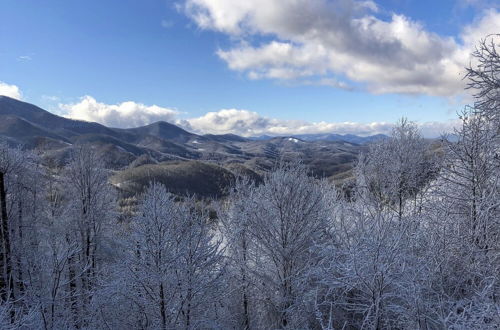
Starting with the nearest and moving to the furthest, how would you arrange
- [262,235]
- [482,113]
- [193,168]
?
1. [482,113]
2. [262,235]
3. [193,168]

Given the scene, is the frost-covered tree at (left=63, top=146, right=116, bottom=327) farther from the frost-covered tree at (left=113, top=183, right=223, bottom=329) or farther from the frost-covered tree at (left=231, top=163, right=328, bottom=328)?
the frost-covered tree at (left=231, top=163, right=328, bottom=328)

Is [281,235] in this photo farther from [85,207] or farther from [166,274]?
[85,207]

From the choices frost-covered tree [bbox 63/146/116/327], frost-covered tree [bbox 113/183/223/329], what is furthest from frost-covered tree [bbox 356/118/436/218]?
frost-covered tree [bbox 63/146/116/327]

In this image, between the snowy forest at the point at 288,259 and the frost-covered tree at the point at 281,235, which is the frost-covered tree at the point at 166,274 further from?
the frost-covered tree at the point at 281,235

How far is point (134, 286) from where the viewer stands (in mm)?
14016

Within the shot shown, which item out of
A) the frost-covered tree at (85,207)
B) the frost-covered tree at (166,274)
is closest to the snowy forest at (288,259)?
the frost-covered tree at (166,274)

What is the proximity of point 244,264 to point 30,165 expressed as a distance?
1844 centimetres

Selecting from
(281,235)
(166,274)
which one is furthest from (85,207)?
(281,235)

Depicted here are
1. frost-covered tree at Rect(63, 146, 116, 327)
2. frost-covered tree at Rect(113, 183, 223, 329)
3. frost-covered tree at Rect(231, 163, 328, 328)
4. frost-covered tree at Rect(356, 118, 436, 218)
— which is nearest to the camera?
frost-covered tree at Rect(113, 183, 223, 329)

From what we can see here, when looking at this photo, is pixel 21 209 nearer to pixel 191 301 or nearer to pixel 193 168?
pixel 191 301

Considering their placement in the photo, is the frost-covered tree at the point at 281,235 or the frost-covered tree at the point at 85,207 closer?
the frost-covered tree at the point at 281,235

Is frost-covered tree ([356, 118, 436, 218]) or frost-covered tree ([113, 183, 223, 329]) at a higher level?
frost-covered tree ([356, 118, 436, 218])

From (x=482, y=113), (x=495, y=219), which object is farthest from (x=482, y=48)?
(x=495, y=219)

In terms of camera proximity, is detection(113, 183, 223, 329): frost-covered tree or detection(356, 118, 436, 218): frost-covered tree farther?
detection(356, 118, 436, 218): frost-covered tree
